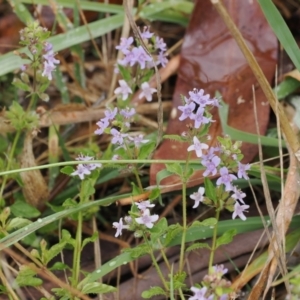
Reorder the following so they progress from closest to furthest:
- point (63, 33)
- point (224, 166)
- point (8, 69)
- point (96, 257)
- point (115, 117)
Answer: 1. point (224, 166)
2. point (115, 117)
3. point (96, 257)
4. point (8, 69)
5. point (63, 33)

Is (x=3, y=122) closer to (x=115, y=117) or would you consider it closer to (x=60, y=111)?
(x=60, y=111)

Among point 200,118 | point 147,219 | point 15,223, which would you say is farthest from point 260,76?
Result: point 15,223

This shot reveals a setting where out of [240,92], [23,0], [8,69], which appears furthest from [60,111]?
[240,92]

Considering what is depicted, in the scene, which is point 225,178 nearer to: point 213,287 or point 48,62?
point 213,287

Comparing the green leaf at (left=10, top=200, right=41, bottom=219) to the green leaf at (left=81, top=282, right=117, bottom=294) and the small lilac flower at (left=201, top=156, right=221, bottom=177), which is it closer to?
the green leaf at (left=81, top=282, right=117, bottom=294)

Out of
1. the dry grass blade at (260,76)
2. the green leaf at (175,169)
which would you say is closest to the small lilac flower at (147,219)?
the green leaf at (175,169)

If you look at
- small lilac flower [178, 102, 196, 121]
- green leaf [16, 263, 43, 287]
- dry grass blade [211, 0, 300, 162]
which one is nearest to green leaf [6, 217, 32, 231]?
green leaf [16, 263, 43, 287]

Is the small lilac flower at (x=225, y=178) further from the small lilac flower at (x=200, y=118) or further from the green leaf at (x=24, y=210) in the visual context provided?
the green leaf at (x=24, y=210)
